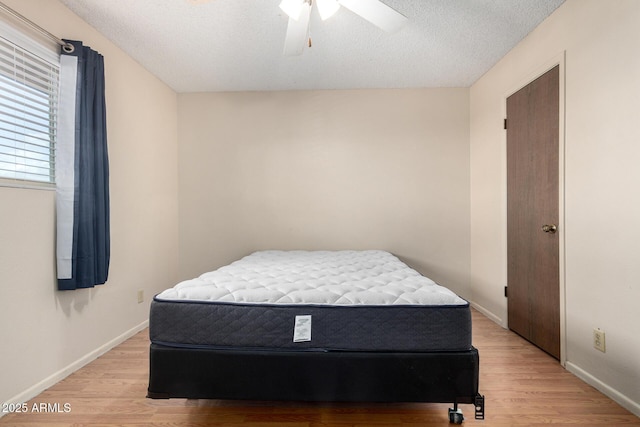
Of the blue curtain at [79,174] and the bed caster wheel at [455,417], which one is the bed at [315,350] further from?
the blue curtain at [79,174]

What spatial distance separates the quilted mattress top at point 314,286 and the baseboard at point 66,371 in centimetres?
97

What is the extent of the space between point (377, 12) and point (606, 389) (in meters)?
2.43

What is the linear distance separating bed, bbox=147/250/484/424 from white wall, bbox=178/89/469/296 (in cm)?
205

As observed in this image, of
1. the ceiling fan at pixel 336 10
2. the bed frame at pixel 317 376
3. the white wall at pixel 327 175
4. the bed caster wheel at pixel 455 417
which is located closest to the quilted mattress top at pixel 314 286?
the bed frame at pixel 317 376

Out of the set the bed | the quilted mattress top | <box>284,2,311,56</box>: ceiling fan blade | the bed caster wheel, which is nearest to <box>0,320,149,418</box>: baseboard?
the bed

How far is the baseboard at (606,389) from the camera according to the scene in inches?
65.6

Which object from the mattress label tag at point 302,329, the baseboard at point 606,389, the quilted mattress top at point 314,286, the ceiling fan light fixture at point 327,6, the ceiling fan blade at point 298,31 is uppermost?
the ceiling fan light fixture at point 327,6

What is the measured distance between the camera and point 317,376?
1.48 m

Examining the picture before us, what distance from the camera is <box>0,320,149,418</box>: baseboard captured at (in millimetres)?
1778

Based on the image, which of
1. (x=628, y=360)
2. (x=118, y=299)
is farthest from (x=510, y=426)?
(x=118, y=299)

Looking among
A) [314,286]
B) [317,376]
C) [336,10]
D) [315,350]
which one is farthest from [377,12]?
[317,376]

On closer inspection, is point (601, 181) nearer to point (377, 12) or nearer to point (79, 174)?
point (377, 12)

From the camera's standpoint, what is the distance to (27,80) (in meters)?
1.89

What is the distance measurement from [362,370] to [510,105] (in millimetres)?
2550
